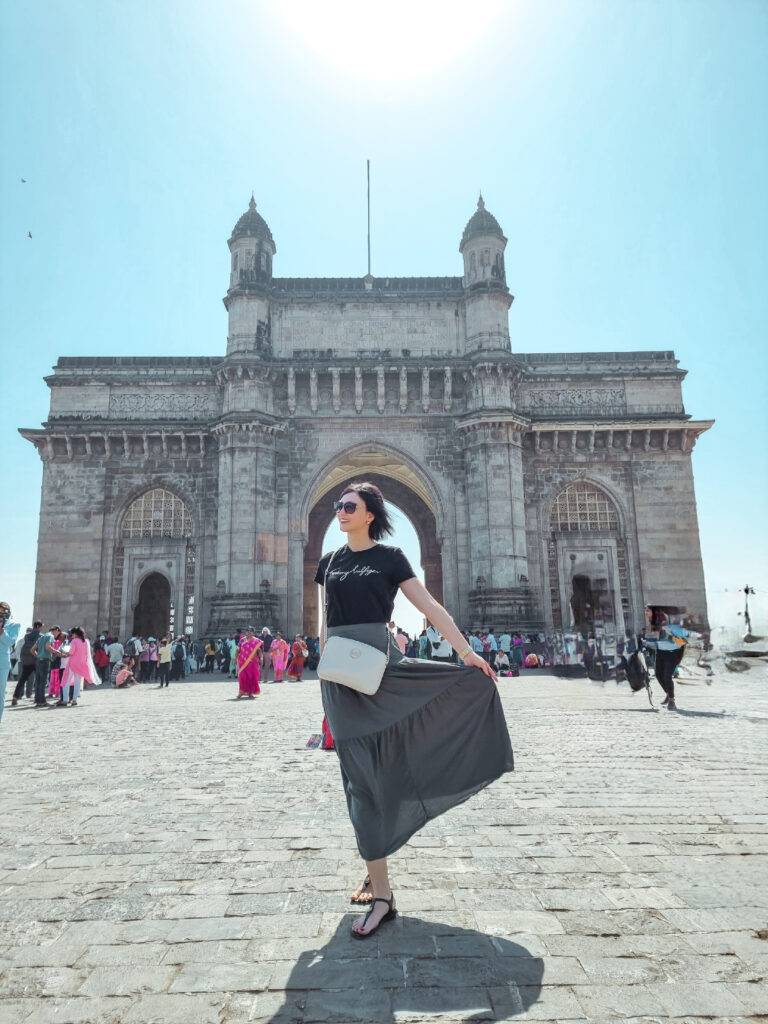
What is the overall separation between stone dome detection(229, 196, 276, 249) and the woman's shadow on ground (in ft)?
86.5

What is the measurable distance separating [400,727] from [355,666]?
34cm

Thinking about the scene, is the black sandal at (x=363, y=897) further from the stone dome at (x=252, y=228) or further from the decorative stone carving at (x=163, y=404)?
the stone dome at (x=252, y=228)

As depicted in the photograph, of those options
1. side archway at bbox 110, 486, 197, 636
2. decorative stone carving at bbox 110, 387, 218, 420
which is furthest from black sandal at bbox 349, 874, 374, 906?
decorative stone carving at bbox 110, 387, 218, 420

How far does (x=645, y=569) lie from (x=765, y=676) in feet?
26.7

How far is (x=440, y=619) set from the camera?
2998 mm

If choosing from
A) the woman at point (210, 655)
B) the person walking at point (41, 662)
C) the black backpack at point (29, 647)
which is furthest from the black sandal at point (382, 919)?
the woman at point (210, 655)

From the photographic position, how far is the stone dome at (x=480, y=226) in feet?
84.1

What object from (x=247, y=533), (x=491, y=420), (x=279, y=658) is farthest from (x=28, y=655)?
(x=491, y=420)

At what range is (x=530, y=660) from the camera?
2108cm

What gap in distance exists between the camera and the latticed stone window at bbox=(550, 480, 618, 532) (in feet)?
81.7

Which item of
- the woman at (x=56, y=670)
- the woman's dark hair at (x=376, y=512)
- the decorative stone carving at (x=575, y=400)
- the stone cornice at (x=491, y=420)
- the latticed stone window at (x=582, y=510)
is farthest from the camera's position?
the decorative stone carving at (x=575, y=400)

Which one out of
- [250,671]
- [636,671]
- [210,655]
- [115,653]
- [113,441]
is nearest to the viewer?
[636,671]

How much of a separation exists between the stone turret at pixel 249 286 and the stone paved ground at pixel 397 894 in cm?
2052

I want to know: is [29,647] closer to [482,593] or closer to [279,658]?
[279,658]
